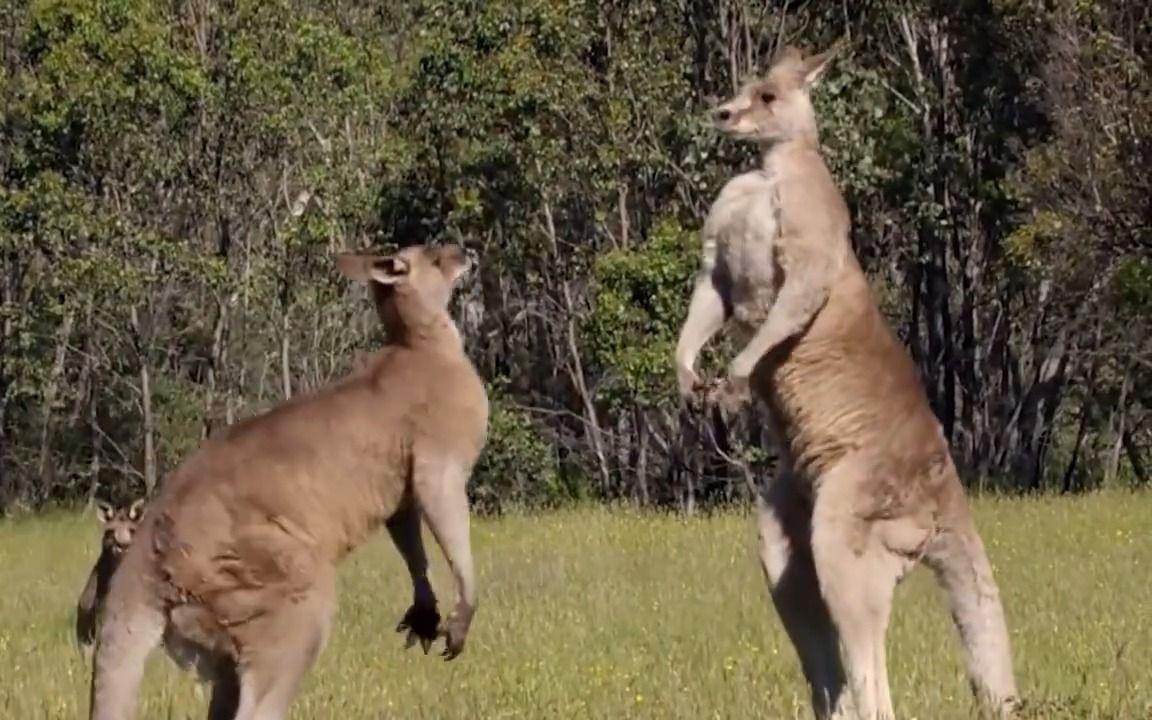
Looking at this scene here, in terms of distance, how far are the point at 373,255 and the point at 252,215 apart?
23.5 metres

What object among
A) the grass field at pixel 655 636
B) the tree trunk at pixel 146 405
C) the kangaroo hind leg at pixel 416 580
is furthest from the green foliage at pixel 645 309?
the kangaroo hind leg at pixel 416 580

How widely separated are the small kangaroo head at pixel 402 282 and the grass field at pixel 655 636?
60.1 inches

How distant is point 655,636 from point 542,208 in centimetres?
1710

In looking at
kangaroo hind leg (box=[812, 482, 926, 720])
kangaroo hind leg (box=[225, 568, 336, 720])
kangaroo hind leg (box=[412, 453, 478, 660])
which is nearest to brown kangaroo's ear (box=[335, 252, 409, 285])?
kangaroo hind leg (box=[412, 453, 478, 660])

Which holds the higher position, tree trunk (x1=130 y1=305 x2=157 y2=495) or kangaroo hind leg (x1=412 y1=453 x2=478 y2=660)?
kangaroo hind leg (x1=412 y1=453 x2=478 y2=660)

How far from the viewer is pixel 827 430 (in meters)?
7.16

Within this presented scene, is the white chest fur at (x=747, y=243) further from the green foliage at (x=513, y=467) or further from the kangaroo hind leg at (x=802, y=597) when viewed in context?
the green foliage at (x=513, y=467)

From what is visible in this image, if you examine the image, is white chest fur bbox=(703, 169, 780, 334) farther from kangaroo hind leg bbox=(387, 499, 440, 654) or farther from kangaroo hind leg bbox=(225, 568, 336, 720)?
kangaroo hind leg bbox=(225, 568, 336, 720)

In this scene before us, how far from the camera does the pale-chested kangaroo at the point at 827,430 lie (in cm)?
695

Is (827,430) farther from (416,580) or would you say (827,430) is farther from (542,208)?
(542,208)

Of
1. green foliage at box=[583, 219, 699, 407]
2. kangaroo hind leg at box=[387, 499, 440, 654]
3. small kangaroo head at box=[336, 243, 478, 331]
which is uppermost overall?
small kangaroo head at box=[336, 243, 478, 331]

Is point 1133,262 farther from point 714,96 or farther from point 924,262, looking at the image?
point 924,262

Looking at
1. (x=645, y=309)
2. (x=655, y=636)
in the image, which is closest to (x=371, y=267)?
(x=655, y=636)

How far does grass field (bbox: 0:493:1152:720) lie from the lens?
806 cm
